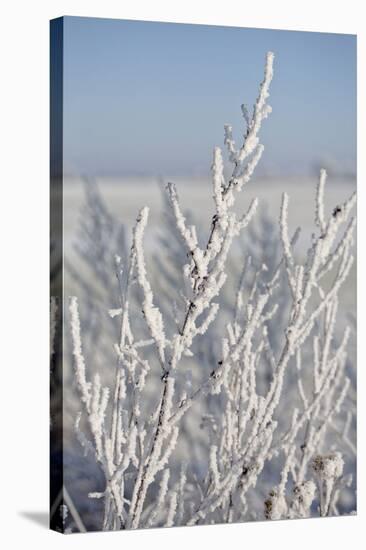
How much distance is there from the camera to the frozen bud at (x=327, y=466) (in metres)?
7.23

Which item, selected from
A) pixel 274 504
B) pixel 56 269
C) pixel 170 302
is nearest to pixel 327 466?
pixel 274 504

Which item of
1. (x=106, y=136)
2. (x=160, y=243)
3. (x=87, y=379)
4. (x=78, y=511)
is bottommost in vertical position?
(x=78, y=511)

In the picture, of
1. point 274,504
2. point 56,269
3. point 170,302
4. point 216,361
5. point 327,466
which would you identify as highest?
point 56,269

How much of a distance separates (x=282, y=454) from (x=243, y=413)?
38 centimetres

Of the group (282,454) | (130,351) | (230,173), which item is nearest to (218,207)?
(230,173)

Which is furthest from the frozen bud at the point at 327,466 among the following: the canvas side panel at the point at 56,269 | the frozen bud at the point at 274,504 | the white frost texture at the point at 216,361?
the canvas side panel at the point at 56,269

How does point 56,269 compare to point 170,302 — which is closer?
point 56,269

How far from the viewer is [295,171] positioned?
721 centimetres

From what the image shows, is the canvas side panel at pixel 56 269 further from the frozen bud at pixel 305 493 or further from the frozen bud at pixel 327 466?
the frozen bud at pixel 327 466

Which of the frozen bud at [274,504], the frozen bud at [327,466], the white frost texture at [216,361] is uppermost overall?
the white frost texture at [216,361]

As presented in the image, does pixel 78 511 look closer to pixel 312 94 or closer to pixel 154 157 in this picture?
pixel 154 157

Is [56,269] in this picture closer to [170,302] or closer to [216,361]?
[170,302]

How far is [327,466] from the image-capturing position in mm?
7227

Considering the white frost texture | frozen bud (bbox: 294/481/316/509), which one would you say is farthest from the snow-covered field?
frozen bud (bbox: 294/481/316/509)
